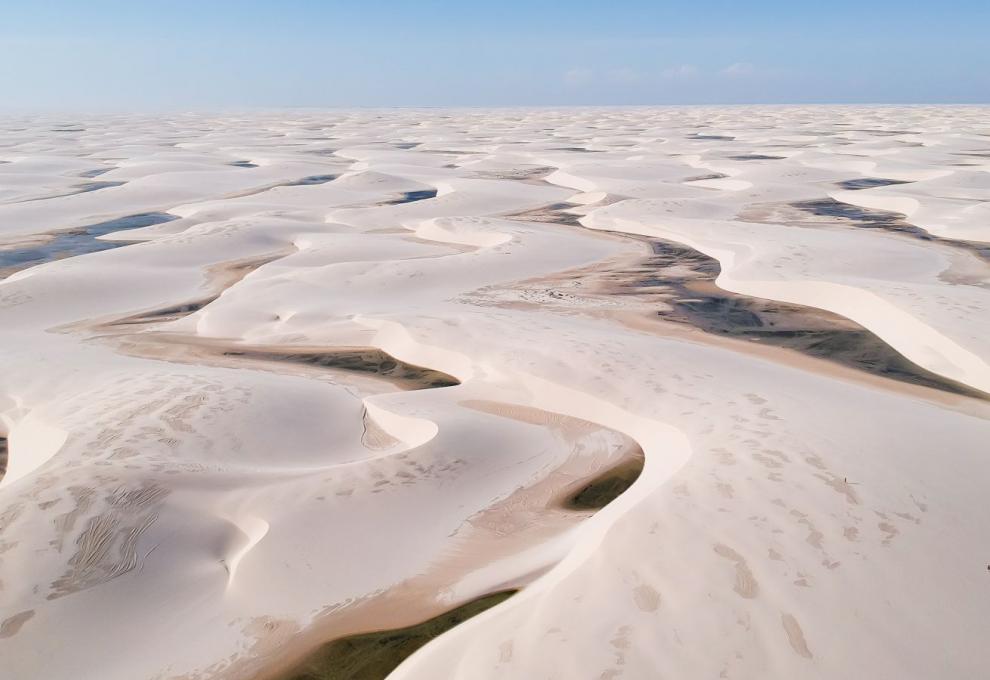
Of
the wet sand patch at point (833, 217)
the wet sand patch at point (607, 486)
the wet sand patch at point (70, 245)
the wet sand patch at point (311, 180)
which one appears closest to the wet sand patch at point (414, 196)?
the wet sand patch at point (311, 180)

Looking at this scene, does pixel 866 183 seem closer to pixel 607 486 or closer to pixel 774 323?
pixel 774 323

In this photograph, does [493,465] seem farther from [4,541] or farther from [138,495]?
[4,541]

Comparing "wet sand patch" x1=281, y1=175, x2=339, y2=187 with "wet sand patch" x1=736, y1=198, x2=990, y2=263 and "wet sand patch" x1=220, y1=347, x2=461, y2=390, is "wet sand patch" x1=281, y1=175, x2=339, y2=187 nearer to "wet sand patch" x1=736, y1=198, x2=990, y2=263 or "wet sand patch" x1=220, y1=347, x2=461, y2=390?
"wet sand patch" x1=736, y1=198, x2=990, y2=263

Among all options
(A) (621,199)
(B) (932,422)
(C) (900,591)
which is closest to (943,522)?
(C) (900,591)

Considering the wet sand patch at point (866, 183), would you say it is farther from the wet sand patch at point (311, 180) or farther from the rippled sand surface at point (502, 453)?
the wet sand patch at point (311, 180)

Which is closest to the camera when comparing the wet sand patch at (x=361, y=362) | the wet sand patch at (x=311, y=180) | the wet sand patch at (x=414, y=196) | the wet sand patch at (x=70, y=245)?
the wet sand patch at (x=361, y=362)

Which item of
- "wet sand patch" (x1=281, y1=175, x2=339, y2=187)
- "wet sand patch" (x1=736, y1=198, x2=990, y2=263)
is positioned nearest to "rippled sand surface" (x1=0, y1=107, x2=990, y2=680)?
"wet sand patch" (x1=736, y1=198, x2=990, y2=263)

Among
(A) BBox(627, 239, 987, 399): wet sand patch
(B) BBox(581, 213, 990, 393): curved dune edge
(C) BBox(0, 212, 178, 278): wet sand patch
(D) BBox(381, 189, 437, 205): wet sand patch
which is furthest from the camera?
(D) BBox(381, 189, 437, 205): wet sand patch

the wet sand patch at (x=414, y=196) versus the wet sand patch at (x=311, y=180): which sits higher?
the wet sand patch at (x=414, y=196)

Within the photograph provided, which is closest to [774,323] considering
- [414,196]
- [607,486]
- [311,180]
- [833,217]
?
[607,486]
